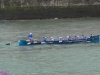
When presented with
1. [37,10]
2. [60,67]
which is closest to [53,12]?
[37,10]

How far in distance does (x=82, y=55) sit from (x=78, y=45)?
281 inches

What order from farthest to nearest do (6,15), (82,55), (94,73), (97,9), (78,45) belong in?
1. (97,9)
2. (6,15)
3. (78,45)
4. (82,55)
5. (94,73)

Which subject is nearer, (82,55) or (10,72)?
(10,72)

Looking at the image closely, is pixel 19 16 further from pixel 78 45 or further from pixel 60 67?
pixel 60 67

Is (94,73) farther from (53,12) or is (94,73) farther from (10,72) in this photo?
(53,12)

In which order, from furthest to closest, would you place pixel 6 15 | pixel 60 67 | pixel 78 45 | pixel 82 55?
pixel 6 15 → pixel 78 45 → pixel 82 55 → pixel 60 67

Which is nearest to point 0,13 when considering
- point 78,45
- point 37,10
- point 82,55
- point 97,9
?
point 37,10

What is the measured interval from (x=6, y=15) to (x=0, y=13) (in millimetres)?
1821

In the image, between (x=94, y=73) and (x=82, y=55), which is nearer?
(x=94, y=73)

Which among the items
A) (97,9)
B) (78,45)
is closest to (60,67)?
(78,45)

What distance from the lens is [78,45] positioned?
5775cm

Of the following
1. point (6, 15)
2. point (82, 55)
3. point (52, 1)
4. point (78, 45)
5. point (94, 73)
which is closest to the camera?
point (94, 73)

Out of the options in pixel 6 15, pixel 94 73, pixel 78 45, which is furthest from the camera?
pixel 6 15

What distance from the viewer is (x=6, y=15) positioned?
101 metres
